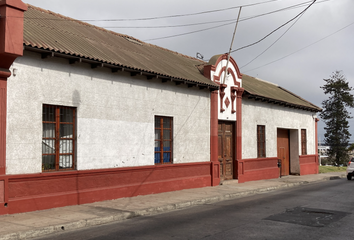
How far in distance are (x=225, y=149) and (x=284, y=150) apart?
7791mm

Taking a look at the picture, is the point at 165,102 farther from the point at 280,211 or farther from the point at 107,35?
the point at 280,211

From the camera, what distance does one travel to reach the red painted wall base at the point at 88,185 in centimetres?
916

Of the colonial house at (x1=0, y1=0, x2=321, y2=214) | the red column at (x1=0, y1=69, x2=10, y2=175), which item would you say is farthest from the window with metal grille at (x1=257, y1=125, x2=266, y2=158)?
the red column at (x1=0, y1=69, x2=10, y2=175)

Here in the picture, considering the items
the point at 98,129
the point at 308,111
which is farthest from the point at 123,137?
the point at 308,111

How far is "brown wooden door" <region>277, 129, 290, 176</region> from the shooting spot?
23.2 metres

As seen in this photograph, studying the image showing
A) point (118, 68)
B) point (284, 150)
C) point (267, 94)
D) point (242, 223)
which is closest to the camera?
point (242, 223)

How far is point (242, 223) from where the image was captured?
8.24 m

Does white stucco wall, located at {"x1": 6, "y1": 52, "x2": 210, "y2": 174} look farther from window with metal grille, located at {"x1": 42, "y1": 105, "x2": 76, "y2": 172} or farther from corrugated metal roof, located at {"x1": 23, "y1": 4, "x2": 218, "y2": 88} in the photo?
corrugated metal roof, located at {"x1": 23, "y1": 4, "x2": 218, "y2": 88}

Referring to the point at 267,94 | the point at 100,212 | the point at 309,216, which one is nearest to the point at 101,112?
the point at 100,212

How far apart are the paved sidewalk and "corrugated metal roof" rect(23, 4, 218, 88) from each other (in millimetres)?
4198

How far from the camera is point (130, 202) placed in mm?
11117

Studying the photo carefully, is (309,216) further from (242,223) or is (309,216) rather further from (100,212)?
(100,212)

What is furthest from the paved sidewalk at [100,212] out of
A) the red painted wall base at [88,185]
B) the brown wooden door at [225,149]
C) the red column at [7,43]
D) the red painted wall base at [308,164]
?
the red painted wall base at [308,164]

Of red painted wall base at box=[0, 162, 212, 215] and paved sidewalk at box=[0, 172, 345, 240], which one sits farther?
red painted wall base at box=[0, 162, 212, 215]
